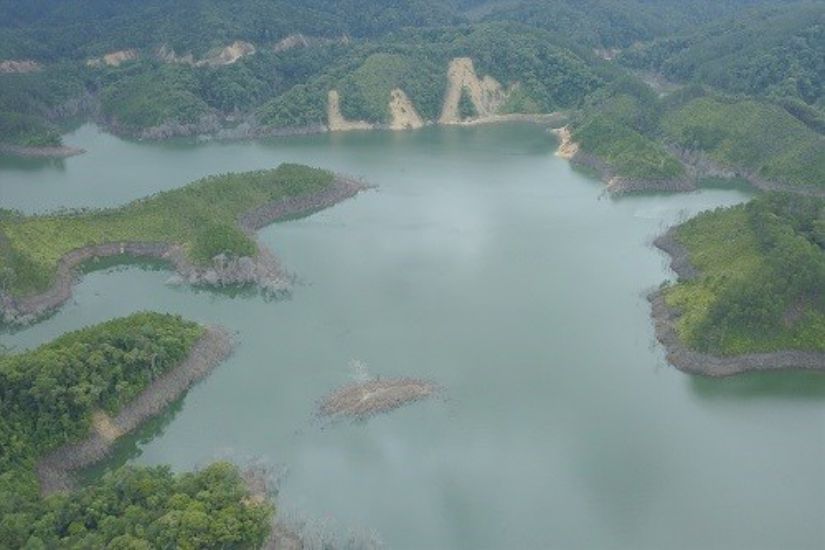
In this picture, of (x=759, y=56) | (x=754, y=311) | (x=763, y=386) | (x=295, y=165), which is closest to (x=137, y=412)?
(x=763, y=386)

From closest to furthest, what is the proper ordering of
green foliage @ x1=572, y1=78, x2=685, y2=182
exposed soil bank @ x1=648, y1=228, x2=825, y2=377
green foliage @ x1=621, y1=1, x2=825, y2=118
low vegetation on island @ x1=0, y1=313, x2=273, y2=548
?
low vegetation on island @ x1=0, y1=313, x2=273, y2=548 < exposed soil bank @ x1=648, y1=228, x2=825, y2=377 < green foliage @ x1=572, y1=78, x2=685, y2=182 < green foliage @ x1=621, y1=1, x2=825, y2=118

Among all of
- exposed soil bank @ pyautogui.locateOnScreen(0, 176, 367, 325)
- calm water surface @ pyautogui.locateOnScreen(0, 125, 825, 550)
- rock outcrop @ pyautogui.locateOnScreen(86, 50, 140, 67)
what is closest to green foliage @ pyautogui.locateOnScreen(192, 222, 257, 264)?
exposed soil bank @ pyautogui.locateOnScreen(0, 176, 367, 325)

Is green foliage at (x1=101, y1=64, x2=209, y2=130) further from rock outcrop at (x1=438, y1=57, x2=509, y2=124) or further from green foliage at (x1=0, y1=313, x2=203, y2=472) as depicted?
green foliage at (x1=0, y1=313, x2=203, y2=472)

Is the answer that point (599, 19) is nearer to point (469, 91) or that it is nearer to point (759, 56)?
point (759, 56)

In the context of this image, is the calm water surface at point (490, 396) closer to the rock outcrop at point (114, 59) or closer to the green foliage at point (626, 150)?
the green foliage at point (626, 150)

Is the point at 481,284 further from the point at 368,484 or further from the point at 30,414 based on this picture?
the point at 30,414

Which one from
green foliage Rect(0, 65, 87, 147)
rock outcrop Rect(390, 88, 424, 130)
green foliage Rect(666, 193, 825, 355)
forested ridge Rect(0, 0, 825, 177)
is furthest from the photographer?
rock outcrop Rect(390, 88, 424, 130)

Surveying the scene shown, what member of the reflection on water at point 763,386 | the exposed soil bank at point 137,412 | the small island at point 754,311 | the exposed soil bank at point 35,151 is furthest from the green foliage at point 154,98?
the reflection on water at point 763,386
